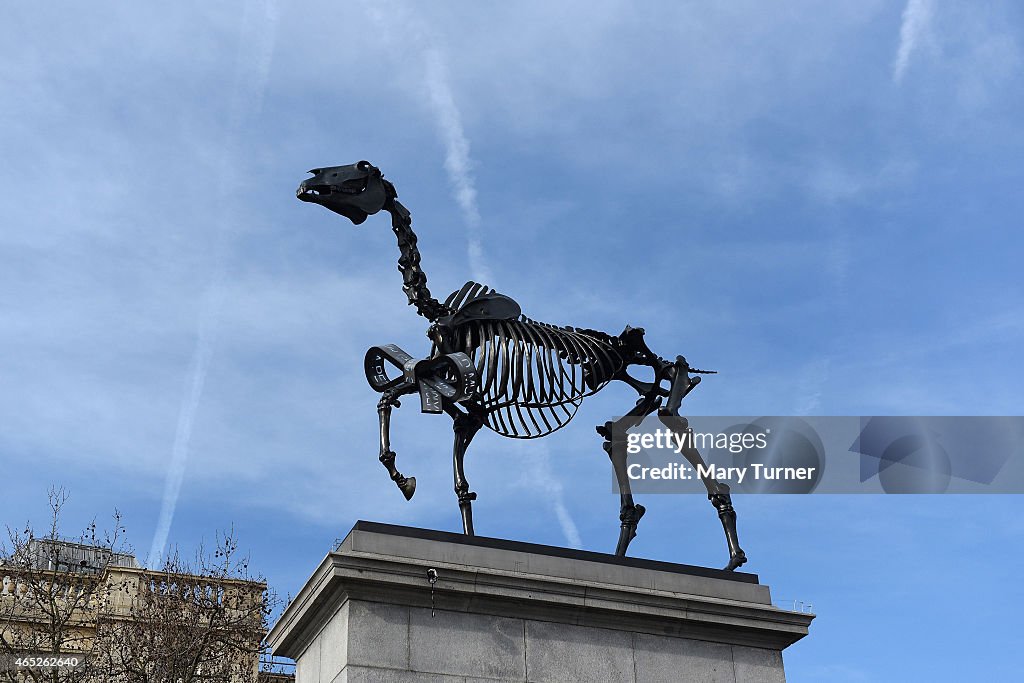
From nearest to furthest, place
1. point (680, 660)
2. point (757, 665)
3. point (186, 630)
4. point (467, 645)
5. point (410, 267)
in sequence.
A: point (467, 645) < point (680, 660) < point (757, 665) < point (410, 267) < point (186, 630)

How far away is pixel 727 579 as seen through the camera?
12.8 m

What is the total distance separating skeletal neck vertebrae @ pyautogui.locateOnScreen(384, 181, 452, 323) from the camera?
13586 mm

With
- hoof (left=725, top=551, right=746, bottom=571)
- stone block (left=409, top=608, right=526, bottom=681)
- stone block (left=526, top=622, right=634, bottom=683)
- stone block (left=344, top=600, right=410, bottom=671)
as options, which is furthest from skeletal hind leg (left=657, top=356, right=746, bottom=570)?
stone block (left=344, top=600, right=410, bottom=671)

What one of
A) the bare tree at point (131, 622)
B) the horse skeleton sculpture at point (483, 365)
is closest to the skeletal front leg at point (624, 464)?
the horse skeleton sculpture at point (483, 365)

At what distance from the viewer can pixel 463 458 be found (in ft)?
42.5

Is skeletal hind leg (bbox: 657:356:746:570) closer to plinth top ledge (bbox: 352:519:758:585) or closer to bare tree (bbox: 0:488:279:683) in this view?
plinth top ledge (bbox: 352:519:758:585)

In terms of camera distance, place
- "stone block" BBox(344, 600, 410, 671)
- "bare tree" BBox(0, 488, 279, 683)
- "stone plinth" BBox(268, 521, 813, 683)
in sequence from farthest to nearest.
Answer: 1. "bare tree" BBox(0, 488, 279, 683)
2. "stone plinth" BBox(268, 521, 813, 683)
3. "stone block" BBox(344, 600, 410, 671)

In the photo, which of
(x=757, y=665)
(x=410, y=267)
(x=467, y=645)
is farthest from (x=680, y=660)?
(x=410, y=267)

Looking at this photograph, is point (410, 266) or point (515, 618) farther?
point (410, 266)

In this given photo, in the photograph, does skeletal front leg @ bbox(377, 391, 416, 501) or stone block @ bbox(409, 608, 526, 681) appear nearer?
stone block @ bbox(409, 608, 526, 681)

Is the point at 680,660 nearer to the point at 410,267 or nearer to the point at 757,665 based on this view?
the point at 757,665

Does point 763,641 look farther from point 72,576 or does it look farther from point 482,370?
point 72,576

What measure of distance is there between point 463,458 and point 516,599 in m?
2.09

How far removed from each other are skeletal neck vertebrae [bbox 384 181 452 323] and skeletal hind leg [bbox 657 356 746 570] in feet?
9.59
